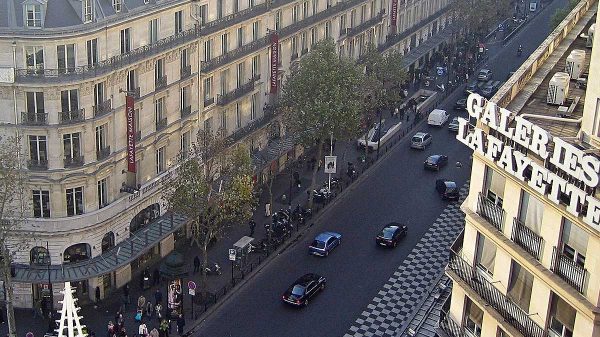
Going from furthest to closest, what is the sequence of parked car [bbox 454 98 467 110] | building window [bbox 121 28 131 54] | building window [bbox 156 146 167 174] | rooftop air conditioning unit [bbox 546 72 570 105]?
parked car [bbox 454 98 467 110], building window [bbox 156 146 167 174], building window [bbox 121 28 131 54], rooftop air conditioning unit [bbox 546 72 570 105]

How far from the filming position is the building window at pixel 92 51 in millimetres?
57312

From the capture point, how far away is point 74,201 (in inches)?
2366

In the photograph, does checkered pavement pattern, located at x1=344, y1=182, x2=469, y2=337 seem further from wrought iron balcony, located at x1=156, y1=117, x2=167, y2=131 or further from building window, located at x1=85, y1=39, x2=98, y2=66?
building window, located at x1=85, y1=39, x2=98, y2=66

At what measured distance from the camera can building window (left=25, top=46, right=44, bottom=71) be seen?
182 ft

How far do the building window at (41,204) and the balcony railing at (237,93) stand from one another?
19265 mm

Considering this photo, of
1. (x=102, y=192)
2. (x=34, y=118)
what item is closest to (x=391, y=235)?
(x=102, y=192)

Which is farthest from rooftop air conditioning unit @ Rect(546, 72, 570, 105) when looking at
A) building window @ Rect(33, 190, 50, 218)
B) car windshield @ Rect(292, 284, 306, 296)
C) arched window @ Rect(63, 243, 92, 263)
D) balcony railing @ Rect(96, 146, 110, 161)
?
arched window @ Rect(63, 243, 92, 263)

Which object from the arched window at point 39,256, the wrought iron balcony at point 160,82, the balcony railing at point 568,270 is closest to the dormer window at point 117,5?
the wrought iron balcony at point 160,82

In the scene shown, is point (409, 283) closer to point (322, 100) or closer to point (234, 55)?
point (322, 100)

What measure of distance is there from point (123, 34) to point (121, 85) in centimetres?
339

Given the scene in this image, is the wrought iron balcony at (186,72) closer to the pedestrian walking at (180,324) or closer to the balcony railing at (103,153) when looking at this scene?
the balcony railing at (103,153)

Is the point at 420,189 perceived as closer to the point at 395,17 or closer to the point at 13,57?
the point at 395,17

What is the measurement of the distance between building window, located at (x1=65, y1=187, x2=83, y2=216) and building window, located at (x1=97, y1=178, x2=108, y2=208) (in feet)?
5.34

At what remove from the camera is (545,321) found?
35.2m
